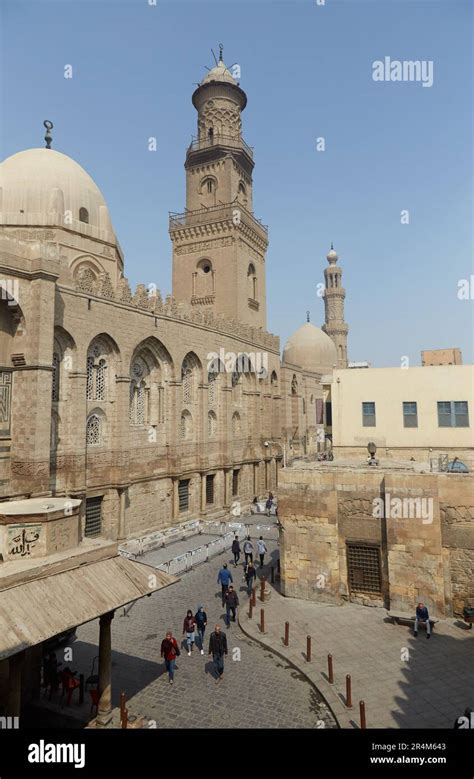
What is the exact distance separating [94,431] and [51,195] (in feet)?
46.2

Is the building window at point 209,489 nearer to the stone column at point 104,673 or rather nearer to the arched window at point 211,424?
the arched window at point 211,424

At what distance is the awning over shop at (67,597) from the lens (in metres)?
7.12

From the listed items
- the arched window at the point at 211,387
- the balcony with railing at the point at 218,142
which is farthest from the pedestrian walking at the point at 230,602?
the balcony with railing at the point at 218,142

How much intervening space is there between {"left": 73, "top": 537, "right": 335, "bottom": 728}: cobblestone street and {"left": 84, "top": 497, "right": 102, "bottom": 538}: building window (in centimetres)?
693

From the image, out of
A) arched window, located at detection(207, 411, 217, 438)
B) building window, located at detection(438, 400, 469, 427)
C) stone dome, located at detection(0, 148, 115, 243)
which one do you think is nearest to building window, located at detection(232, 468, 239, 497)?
arched window, located at detection(207, 411, 217, 438)

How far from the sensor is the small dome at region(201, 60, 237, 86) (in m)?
41.5

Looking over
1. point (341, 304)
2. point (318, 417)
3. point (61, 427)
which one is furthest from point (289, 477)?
point (341, 304)

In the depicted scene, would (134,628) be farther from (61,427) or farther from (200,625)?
(61,427)

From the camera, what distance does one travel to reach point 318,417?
50.7 meters

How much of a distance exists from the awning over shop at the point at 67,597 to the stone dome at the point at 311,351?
160 feet

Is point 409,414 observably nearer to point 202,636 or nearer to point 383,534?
point 383,534

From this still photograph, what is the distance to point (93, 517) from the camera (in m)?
21.8

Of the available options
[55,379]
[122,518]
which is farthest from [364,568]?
[55,379]

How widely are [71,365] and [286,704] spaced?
1576 cm
